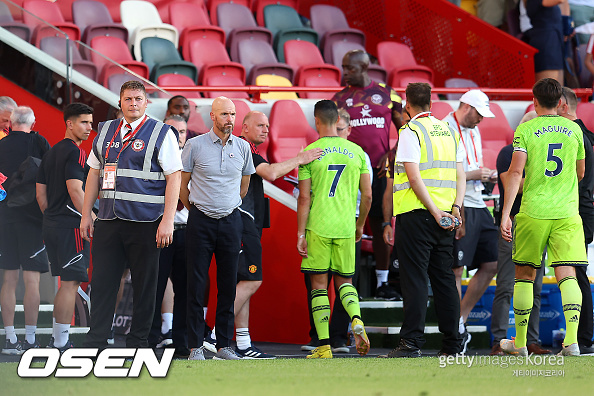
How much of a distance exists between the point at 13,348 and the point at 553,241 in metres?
3.60

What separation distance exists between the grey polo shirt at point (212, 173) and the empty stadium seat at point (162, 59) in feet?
14.9

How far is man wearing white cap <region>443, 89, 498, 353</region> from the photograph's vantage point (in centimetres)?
622

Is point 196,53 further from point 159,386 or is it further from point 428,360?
point 159,386

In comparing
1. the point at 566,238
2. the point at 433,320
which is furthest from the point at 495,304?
the point at 566,238

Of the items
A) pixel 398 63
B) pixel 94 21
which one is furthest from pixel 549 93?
pixel 94 21

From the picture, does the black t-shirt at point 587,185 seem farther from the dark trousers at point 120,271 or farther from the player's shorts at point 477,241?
the dark trousers at point 120,271

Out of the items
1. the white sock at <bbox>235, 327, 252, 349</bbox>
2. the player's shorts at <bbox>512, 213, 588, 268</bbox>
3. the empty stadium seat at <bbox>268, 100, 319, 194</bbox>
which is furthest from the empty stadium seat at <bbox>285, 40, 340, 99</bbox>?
the player's shorts at <bbox>512, 213, 588, 268</bbox>

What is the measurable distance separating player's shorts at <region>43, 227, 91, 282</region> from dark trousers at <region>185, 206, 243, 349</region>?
2.81ft

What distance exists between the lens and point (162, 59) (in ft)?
33.2

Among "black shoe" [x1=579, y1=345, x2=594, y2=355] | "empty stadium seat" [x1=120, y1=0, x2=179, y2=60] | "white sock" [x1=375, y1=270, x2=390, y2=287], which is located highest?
"empty stadium seat" [x1=120, y1=0, x2=179, y2=60]

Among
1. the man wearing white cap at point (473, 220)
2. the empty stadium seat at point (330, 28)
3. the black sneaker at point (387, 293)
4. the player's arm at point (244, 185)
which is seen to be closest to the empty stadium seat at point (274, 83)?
the empty stadium seat at point (330, 28)

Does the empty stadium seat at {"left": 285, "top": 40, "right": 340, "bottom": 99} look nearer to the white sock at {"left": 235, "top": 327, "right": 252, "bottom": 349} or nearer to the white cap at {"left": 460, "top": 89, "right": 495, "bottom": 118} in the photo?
the white cap at {"left": 460, "top": 89, "right": 495, "bottom": 118}

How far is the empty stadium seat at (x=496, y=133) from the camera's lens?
9.09 metres

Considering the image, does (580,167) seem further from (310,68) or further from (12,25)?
(310,68)
